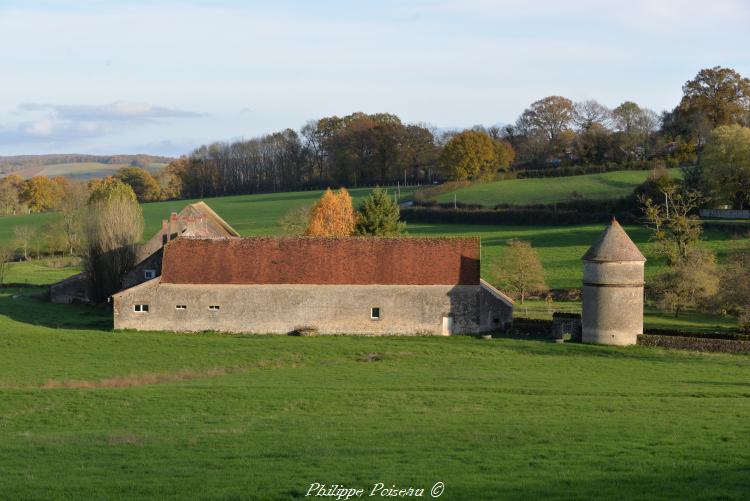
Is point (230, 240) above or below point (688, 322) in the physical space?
above

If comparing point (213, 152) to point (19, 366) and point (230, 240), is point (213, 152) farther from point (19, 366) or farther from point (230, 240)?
point (19, 366)

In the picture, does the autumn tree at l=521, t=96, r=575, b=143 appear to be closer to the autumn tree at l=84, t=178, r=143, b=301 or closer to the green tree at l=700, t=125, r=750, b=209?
the green tree at l=700, t=125, r=750, b=209

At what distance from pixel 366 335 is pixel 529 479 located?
25.6 m

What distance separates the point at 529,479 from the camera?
16.1 m

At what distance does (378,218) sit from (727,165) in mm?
31190

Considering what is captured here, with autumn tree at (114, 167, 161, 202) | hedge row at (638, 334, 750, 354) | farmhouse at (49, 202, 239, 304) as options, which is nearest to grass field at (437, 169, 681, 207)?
farmhouse at (49, 202, 239, 304)

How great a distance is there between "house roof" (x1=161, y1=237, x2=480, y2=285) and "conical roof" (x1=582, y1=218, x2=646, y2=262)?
577 centimetres

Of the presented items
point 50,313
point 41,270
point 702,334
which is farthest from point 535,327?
point 41,270

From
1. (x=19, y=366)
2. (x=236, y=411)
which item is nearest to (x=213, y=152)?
(x=19, y=366)

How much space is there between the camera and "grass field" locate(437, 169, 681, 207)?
88688 mm

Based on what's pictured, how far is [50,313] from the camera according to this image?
47.0 meters

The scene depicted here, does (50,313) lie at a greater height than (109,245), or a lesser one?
lesser

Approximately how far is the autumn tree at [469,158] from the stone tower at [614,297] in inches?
2635

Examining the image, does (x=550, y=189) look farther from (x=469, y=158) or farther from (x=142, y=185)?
(x=142, y=185)
